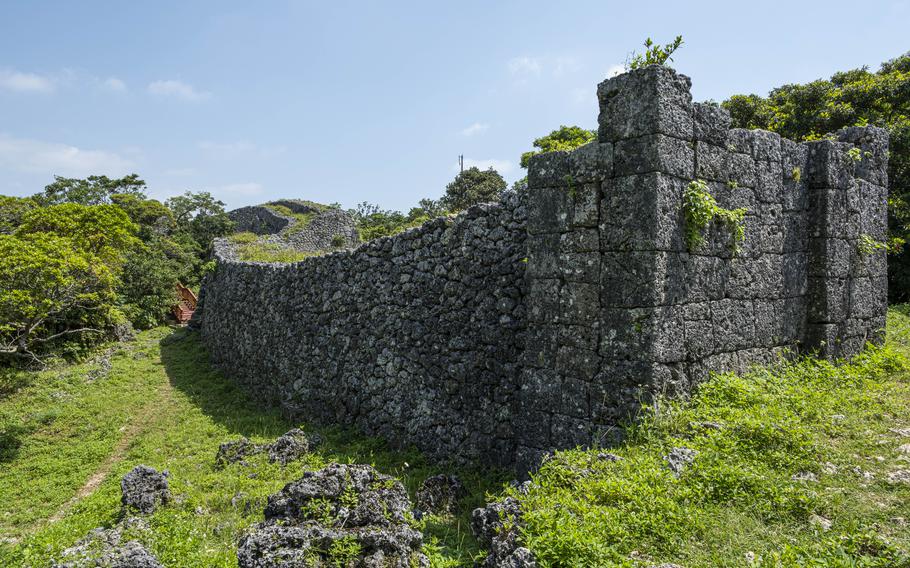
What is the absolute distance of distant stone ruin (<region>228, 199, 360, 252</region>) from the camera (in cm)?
2808

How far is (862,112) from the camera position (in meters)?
14.2

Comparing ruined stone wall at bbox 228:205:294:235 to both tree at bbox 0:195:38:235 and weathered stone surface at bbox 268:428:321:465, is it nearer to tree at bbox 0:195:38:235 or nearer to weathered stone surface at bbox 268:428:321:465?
tree at bbox 0:195:38:235

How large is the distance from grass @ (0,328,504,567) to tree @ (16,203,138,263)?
3.77 meters

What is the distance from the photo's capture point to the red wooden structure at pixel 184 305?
23938 mm

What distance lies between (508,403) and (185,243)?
2908 cm

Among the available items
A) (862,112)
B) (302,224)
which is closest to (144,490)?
(862,112)

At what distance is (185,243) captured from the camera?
31.0 meters

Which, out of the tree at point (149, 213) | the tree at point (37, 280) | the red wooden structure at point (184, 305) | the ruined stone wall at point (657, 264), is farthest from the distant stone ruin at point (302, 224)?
the ruined stone wall at point (657, 264)

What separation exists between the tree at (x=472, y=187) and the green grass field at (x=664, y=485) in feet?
75.4

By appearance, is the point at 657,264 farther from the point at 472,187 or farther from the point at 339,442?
the point at 472,187

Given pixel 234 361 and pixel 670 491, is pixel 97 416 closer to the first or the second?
pixel 234 361

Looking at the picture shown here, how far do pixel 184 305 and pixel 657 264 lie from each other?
24245 mm

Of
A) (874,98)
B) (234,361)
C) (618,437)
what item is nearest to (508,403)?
(618,437)

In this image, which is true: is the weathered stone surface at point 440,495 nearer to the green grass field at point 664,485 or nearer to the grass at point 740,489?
the green grass field at point 664,485
